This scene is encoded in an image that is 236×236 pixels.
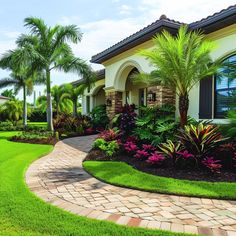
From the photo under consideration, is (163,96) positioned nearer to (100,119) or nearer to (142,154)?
(142,154)

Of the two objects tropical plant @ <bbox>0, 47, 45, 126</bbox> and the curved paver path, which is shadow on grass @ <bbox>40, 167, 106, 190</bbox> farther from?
tropical plant @ <bbox>0, 47, 45, 126</bbox>

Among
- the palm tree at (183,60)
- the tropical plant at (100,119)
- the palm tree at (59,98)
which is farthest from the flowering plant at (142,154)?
the palm tree at (59,98)

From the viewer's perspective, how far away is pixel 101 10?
33.7 feet

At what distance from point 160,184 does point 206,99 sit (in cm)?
504

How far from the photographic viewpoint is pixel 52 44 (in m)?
16.0

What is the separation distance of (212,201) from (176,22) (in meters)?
7.10

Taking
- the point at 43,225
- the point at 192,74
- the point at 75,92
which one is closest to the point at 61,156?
the point at 192,74

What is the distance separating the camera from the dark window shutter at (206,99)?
965 centimetres

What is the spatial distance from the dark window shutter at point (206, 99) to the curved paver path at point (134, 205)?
5.21 metres

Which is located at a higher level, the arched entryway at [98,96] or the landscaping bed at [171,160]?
the arched entryway at [98,96]

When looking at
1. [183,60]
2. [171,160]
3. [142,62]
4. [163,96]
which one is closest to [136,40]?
[142,62]

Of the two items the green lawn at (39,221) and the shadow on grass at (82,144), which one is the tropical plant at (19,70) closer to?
the shadow on grass at (82,144)

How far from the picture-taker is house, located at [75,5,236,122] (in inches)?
354

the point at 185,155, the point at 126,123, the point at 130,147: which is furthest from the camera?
the point at 126,123
